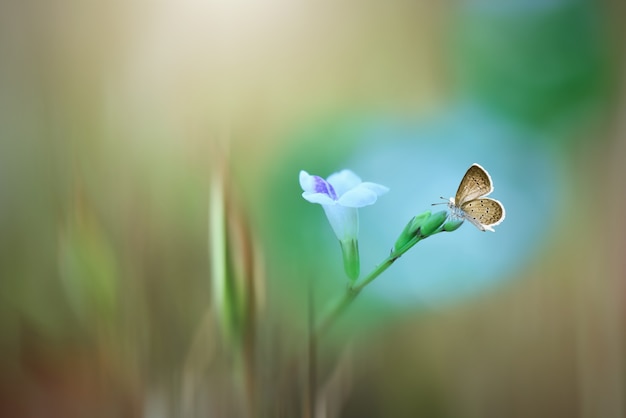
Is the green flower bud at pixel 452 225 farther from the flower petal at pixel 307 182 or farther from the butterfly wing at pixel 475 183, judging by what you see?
the flower petal at pixel 307 182

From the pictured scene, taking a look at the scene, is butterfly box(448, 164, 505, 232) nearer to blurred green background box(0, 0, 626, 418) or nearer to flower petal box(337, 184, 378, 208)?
blurred green background box(0, 0, 626, 418)

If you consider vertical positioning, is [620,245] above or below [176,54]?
below

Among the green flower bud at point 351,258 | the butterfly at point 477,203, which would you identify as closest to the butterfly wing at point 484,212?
the butterfly at point 477,203

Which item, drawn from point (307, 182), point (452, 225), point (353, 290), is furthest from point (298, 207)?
point (452, 225)

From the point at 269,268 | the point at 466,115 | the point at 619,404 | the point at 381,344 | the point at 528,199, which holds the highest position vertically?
the point at 466,115

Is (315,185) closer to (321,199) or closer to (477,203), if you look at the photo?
(321,199)

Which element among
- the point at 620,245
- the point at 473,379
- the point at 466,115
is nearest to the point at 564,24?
the point at 466,115

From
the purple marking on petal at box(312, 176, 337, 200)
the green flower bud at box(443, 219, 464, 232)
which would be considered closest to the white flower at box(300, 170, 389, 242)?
the purple marking on petal at box(312, 176, 337, 200)

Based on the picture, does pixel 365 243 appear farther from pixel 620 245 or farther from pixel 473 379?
pixel 620 245
